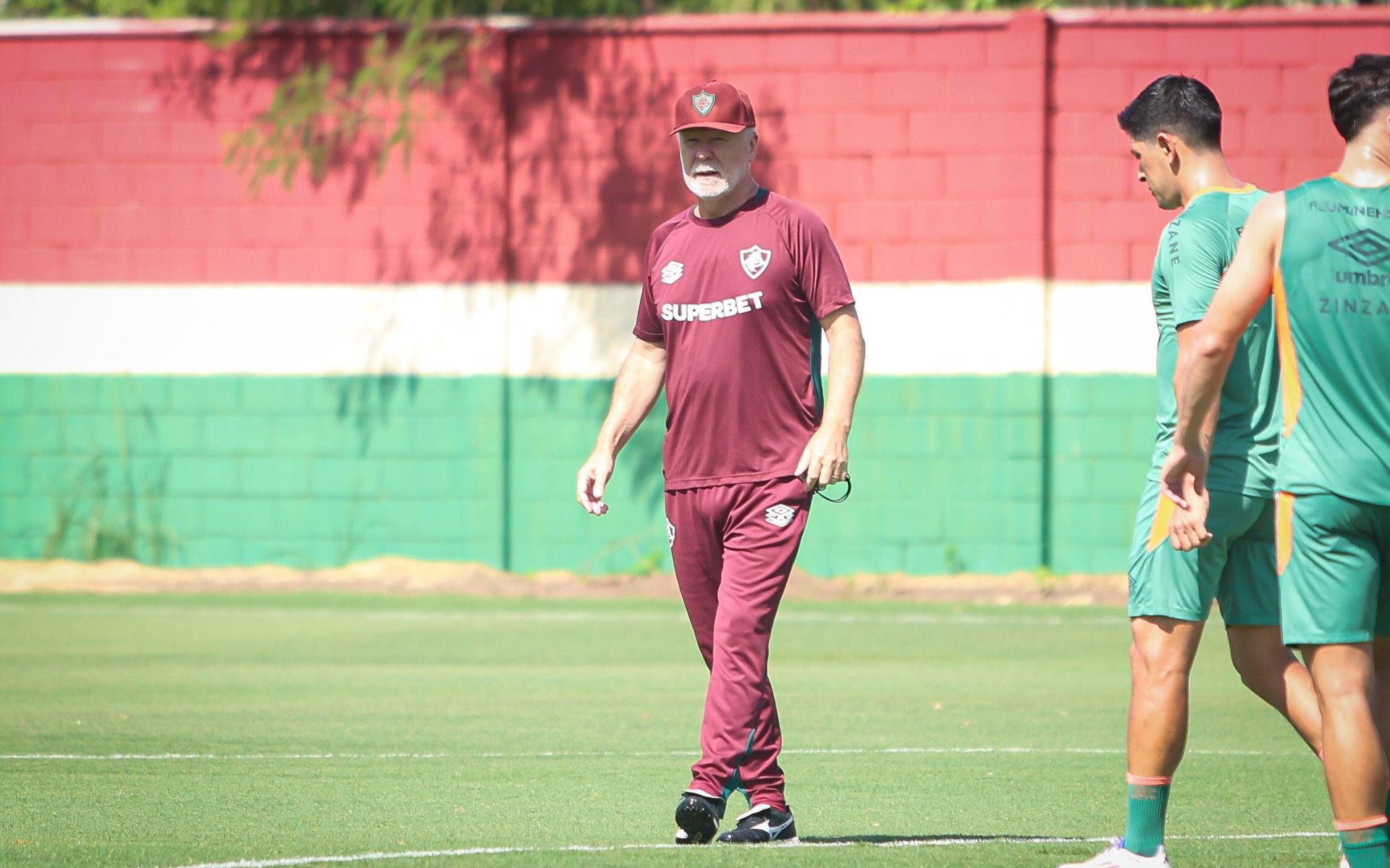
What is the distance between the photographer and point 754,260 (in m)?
6.19

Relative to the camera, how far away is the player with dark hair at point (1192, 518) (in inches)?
215

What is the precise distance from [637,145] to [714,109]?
1180cm

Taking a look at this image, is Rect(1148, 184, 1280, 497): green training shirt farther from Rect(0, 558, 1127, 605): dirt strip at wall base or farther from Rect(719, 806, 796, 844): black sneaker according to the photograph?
Rect(0, 558, 1127, 605): dirt strip at wall base

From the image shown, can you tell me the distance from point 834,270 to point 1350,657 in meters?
2.11

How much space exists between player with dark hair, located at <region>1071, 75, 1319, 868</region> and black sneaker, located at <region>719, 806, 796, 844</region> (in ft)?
3.44

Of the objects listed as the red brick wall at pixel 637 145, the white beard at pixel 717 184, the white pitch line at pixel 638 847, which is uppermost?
the red brick wall at pixel 637 145

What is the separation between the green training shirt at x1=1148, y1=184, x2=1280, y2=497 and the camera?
217 inches

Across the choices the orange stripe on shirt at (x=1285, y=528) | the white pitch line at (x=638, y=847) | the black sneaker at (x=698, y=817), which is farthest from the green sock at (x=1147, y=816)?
the black sneaker at (x=698, y=817)

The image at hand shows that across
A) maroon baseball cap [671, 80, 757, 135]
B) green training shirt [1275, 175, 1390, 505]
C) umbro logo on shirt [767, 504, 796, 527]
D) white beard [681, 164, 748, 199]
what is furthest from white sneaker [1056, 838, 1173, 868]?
maroon baseball cap [671, 80, 757, 135]

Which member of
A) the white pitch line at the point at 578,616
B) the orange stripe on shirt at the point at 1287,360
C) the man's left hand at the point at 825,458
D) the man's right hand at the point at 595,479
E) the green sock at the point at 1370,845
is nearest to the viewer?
the green sock at the point at 1370,845

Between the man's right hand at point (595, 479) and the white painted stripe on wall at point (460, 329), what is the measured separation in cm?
1057

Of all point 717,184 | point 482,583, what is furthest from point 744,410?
point 482,583

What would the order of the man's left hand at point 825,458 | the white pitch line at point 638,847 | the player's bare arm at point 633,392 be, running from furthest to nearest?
the player's bare arm at point 633,392 → the man's left hand at point 825,458 → the white pitch line at point 638,847

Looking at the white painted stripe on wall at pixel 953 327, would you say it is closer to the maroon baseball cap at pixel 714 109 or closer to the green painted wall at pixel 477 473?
the green painted wall at pixel 477 473
